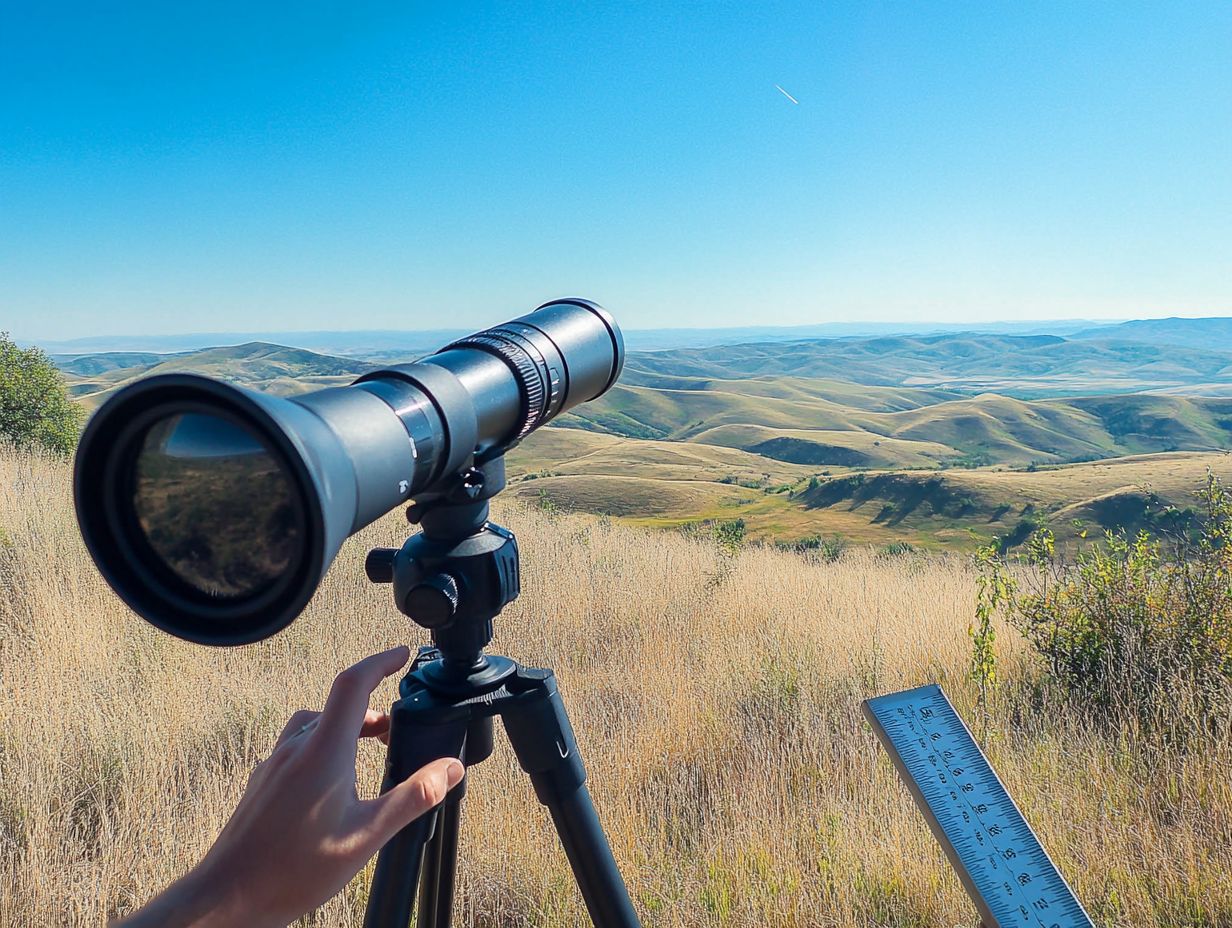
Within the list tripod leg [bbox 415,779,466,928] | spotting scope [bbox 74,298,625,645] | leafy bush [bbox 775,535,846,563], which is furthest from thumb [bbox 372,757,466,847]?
leafy bush [bbox 775,535,846,563]

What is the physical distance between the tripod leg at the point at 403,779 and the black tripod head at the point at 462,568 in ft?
0.29

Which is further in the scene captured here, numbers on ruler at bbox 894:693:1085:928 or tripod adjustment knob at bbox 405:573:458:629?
numbers on ruler at bbox 894:693:1085:928

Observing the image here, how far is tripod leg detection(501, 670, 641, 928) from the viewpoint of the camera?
4.94 feet

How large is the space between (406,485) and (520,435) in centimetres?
57

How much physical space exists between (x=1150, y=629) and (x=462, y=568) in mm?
3939

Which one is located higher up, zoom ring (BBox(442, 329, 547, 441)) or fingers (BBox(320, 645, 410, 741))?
zoom ring (BBox(442, 329, 547, 441))

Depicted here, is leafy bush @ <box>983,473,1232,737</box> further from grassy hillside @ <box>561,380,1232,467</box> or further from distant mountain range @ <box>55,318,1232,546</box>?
grassy hillside @ <box>561,380,1232,467</box>

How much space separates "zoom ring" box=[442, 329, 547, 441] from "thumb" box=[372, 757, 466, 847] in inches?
31.3

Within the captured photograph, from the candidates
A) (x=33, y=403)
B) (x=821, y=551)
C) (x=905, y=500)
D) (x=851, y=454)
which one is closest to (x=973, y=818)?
(x=821, y=551)

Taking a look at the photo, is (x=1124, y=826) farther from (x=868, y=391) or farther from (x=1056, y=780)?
(x=868, y=391)

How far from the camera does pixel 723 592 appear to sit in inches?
239

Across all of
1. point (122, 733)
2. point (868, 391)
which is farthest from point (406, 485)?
point (868, 391)

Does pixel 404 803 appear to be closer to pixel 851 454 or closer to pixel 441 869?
pixel 441 869

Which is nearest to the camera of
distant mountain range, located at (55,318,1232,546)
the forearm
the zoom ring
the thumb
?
the forearm
